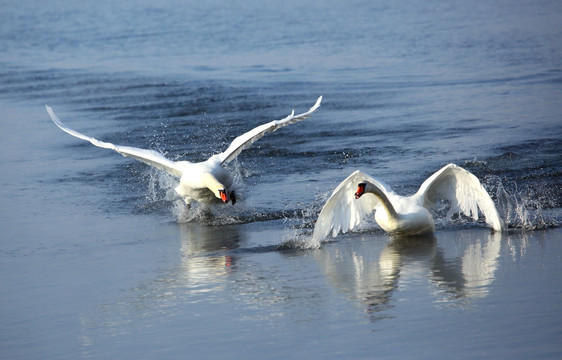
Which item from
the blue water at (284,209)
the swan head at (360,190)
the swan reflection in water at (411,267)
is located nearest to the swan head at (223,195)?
the blue water at (284,209)

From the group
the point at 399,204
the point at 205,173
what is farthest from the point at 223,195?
the point at 399,204

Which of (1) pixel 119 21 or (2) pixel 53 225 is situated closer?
(2) pixel 53 225

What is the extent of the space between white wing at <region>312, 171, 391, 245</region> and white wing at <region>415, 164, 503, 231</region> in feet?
1.97

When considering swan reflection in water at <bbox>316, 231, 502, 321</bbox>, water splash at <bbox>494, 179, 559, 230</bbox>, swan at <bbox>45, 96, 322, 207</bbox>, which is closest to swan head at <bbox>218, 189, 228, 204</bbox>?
swan at <bbox>45, 96, 322, 207</bbox>

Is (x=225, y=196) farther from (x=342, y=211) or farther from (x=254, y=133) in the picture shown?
(x=342, y=211)

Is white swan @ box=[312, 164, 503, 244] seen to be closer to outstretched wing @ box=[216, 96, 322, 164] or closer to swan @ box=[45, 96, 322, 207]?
swan @ box=[45, 96, 322, 207]

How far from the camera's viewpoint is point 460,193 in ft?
36.7

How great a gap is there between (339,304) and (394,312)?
0.59m

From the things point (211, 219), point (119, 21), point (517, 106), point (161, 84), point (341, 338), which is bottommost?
point (341, 338)

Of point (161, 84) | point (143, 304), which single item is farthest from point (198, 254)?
point (161, 84)

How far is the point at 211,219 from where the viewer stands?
12.9m

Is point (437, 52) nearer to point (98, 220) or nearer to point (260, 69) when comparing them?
point (260, 69)

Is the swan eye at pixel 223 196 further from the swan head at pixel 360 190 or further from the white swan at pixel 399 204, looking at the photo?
the swan head at pixel 360 190

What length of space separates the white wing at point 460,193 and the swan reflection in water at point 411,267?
240 millimetres
